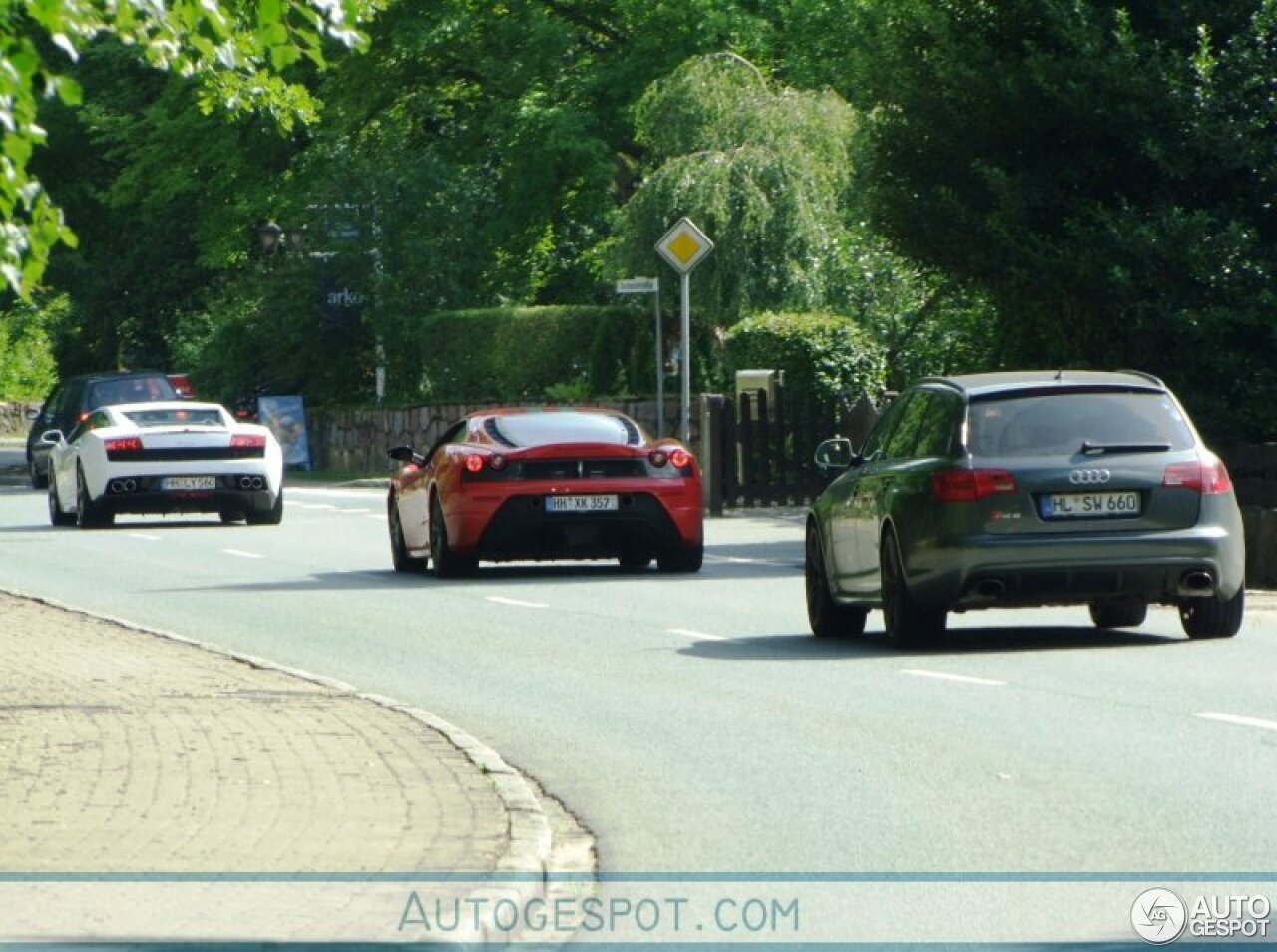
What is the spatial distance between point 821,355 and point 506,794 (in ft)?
84.9

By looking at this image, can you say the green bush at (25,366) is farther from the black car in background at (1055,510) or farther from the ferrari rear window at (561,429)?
the black car in background at (1055,510)

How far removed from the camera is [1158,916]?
716 cm

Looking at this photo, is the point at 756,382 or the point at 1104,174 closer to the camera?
the point at 1104,174

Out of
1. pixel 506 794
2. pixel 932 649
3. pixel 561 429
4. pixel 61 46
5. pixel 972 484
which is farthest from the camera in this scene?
pixel 561 429

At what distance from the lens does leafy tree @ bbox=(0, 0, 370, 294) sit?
286 inches

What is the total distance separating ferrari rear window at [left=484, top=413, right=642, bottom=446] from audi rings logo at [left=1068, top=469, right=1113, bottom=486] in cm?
715

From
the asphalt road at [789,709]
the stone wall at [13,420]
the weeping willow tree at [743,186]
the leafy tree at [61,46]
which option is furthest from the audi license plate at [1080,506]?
the stone wall at [13,420]

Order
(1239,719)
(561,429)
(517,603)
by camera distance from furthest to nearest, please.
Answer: (561,429) < (517,603) < (1239,719)

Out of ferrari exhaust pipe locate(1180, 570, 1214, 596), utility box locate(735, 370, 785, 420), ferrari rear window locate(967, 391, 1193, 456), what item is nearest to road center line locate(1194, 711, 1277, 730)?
ferrari exhaust pipe locate(1180, 570, 1214, 596)

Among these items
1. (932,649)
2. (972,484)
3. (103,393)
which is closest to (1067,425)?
(972,484)

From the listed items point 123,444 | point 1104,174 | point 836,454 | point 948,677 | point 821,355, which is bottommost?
point 948,677

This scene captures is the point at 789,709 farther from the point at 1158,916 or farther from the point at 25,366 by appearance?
the point at 25,366

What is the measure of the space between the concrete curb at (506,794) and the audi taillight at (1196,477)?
4.36m

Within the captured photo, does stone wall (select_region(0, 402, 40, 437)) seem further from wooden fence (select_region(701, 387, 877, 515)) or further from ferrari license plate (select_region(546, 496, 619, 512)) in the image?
ferrari license plate (select_region(546, 496, 619, 512))
